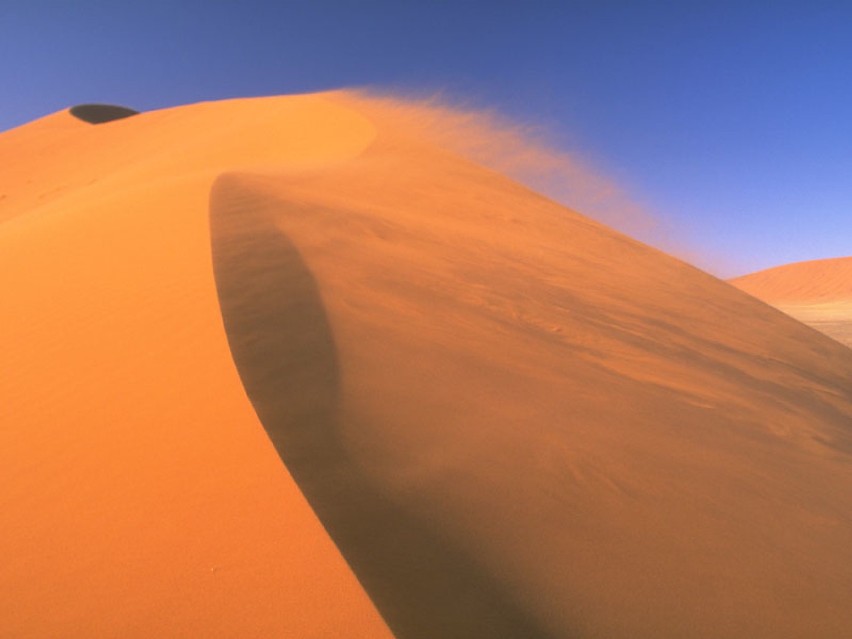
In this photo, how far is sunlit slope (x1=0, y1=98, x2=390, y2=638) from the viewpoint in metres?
1.87

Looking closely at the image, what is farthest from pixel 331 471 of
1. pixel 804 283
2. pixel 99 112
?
pixel 804 283

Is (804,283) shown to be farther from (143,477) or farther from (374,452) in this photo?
(143,477)

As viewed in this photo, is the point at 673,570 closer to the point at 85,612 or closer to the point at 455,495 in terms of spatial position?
the point at 455,495

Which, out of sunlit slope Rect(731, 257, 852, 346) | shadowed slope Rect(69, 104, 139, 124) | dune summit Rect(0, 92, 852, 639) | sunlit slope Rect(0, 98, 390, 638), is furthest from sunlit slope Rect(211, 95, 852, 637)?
sunlit slope Rect(731, 257, 852, 346)

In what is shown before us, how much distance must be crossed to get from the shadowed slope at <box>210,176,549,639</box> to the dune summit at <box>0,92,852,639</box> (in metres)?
0.01

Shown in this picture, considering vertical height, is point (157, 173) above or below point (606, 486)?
above

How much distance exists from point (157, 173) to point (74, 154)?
480 inches

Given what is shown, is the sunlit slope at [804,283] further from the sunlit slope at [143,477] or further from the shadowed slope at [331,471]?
the sunlit slope at [143,477]

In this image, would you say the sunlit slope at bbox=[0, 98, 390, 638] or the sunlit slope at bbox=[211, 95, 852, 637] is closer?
the sunlit slope at bbox=[0, 98, 390, 638]

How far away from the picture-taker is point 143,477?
2406 millimetres

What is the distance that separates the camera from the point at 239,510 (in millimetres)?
2195

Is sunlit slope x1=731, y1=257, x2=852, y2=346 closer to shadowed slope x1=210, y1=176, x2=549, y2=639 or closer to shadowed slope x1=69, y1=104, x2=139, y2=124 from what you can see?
shadowed slope x1=69, y1=104, x2=139, y2=124

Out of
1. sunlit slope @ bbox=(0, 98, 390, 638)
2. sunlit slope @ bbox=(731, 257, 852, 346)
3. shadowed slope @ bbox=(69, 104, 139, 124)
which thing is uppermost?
shadowed slope @ bbox=(69, 104, 139, 124)

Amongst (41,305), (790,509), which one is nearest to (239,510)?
(790,509)
